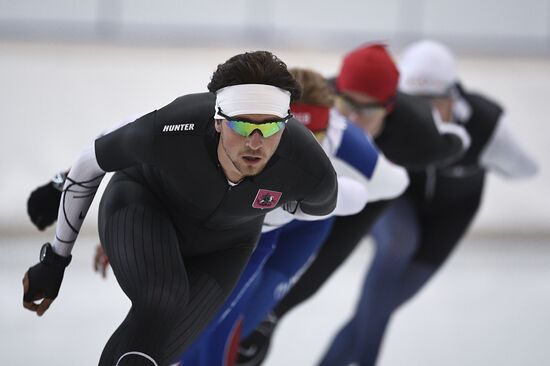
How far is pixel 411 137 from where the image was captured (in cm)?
402

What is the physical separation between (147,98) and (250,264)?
3.43m

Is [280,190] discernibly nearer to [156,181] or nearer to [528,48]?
[156,181]

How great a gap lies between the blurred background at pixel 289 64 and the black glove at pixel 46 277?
2.05 metres

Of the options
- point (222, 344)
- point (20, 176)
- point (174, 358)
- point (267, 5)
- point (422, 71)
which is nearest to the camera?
point (174, 358)

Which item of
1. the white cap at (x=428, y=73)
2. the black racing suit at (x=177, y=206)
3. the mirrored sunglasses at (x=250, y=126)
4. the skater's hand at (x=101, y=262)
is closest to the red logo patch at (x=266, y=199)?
the black racing suit at (x=177, y=206)

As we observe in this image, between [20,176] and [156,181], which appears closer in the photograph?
[156,181]

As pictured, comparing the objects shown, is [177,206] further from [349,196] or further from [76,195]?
[349,196]

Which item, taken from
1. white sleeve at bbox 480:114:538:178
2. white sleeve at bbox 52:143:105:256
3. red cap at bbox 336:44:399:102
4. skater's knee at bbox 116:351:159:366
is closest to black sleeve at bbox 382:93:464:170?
red cap at bbox 336:44:399:102

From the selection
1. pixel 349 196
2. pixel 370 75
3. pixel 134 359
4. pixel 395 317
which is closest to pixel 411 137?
pixel 370 75

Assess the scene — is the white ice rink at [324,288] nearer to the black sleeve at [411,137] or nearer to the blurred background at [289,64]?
the blurred background at [289,64]

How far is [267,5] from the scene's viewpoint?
689 cm

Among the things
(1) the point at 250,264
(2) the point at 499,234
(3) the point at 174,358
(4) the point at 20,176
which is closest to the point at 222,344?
(1) the point at 250,264

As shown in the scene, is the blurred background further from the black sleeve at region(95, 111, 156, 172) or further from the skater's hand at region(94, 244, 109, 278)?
the black sleeve at region(95, 111, 156, 172)

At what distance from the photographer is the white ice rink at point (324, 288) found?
184 inches
